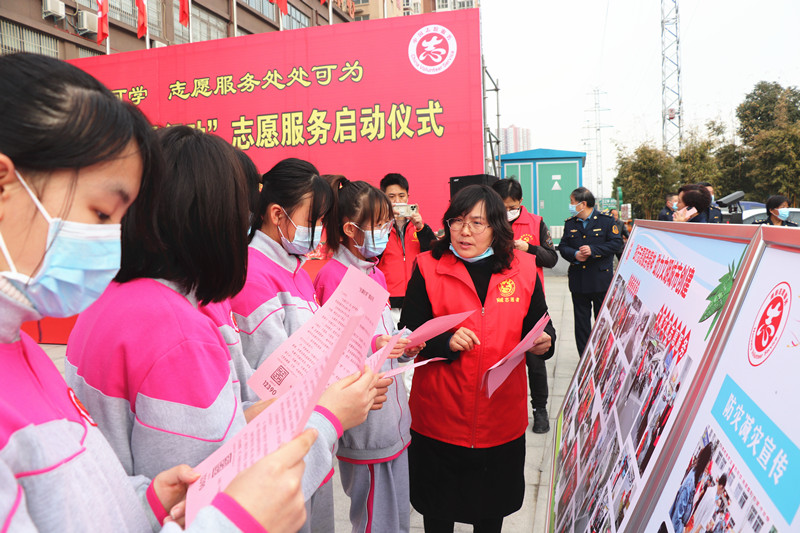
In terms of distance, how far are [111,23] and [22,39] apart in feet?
8.39

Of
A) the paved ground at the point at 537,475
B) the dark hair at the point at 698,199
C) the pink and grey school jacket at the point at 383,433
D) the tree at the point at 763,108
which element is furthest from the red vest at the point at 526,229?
the tree at the point at 763,108

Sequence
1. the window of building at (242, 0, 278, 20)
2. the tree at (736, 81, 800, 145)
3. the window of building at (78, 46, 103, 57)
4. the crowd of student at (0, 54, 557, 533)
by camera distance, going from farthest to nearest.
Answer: the window of building at (242, 0, 278, 20)
the tree at (736, 81, 800, 145)
the window of building at (78, 46, 103, 57)
the crowd of student at (0, 54, 557, 533)

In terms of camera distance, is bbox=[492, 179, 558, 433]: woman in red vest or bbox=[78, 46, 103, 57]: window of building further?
bbox=[78, 46, 103, 57]: window of building

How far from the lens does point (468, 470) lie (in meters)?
1.99

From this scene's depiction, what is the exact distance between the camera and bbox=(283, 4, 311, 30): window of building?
2235cm

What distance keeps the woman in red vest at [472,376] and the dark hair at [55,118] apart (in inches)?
55.5

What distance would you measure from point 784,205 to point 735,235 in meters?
6.47

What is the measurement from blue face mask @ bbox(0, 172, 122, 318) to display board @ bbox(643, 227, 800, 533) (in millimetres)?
854

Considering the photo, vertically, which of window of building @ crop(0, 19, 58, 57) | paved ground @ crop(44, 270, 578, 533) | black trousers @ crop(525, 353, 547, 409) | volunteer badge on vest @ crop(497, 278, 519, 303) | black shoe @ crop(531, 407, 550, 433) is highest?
window of building @ crop(0, 19, 58, 57)

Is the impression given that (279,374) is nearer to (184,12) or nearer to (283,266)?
(283,266)

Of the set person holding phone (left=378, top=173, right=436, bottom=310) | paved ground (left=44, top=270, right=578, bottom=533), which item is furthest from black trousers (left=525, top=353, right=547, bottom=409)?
person holding phone (left=378, top=173, right=436, bottom=310)

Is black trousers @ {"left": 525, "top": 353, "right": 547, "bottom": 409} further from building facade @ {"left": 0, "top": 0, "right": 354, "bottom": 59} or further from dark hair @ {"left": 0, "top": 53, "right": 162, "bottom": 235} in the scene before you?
building facade @ {"left": 0, "top": 0, "right": 354, "bottom": 59}

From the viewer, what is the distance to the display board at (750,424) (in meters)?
0.54

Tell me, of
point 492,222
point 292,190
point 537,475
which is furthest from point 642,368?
point 537,475
